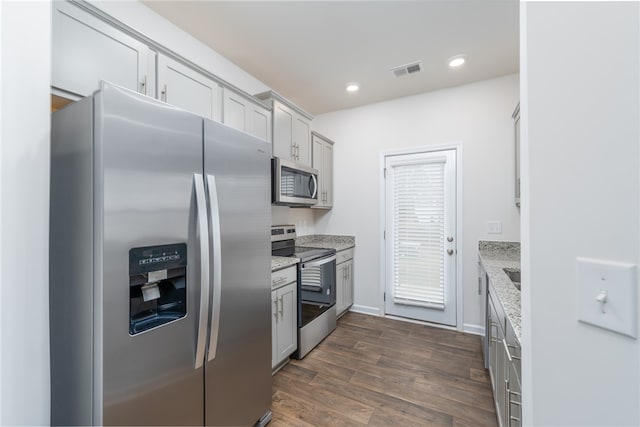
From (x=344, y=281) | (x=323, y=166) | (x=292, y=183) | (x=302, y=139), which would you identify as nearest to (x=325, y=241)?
(x=344, y=281)

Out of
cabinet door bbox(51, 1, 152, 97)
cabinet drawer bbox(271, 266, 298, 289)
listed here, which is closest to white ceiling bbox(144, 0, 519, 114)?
cabinet door bbox(51, 1, 152, 97)

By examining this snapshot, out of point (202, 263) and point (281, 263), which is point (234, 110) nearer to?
point (281, 263)

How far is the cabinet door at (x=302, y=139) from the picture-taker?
116 inches

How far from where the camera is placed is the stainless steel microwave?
8.14ft

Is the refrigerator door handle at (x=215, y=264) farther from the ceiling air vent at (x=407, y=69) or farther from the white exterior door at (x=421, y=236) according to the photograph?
the white exterior door at (x=421, y=236)

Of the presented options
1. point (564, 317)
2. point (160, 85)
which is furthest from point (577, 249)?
point (160, 85)

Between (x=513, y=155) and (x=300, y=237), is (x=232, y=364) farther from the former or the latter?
(x=513, y=155)

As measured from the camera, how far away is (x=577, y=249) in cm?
49

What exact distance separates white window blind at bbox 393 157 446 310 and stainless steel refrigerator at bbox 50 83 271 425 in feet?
7.97

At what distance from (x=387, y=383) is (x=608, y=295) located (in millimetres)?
2034

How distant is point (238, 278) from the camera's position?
145 cm

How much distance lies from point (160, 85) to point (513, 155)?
3.28 meters

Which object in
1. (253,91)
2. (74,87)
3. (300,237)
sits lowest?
(300,237)

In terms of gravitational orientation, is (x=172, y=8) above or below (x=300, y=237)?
above
